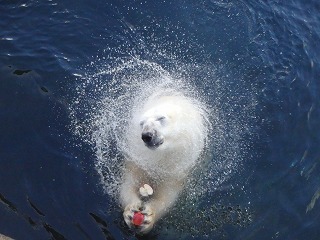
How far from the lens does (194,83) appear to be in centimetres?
955

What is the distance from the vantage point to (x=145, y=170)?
7.86 meters

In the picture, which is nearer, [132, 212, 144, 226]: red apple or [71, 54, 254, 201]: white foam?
[132, 212, 144, 226]: red apple

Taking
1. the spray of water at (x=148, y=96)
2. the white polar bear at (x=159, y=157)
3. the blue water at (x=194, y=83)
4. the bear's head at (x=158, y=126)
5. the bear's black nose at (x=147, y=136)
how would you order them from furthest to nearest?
the spray of water at (x=148, y=96), the blue water at (x=194, y=83), the white polar bear at (x=159, y=157), the bear's head at (x=158, y=126), the bear's black nose at (x=147, y=136)

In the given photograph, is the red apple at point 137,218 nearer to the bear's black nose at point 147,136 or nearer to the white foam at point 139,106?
the white foam at point 139,106

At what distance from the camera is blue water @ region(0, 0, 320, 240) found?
762 centimetres

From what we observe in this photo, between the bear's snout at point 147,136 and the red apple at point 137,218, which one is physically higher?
the bear's snout at point 147,136

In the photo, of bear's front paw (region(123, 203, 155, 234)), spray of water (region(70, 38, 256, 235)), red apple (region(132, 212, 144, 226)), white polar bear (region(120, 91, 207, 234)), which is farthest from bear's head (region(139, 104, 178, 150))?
red apple (region(132, 212, 144, 226))

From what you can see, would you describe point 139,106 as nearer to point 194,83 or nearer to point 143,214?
point 194,83

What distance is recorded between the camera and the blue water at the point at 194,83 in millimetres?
7625

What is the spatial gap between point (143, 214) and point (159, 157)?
96 centimetres

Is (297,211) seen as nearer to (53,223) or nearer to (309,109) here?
(309,109)

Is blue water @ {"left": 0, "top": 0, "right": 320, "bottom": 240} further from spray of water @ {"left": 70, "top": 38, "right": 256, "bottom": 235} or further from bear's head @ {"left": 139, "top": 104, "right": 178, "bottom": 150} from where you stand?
bear's head @ {"left": 139, "top": 104, "right": 178, "bottom": 150}

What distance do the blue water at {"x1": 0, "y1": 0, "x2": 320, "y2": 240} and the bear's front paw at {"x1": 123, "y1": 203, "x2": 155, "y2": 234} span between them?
0.21m

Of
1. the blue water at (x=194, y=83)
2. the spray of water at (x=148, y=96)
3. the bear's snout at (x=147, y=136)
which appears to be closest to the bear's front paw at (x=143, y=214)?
the blue water at (x=194, y=83)
